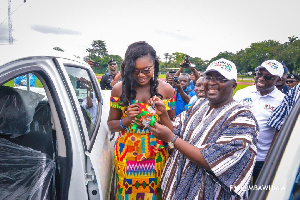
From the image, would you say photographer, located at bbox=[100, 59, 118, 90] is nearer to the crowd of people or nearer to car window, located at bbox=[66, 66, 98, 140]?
car window, located at bbox=[66, 66, 98, 140]

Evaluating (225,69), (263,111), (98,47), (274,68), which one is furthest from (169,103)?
(98,47)

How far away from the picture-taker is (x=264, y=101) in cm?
270

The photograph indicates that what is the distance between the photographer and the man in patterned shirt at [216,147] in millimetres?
1462

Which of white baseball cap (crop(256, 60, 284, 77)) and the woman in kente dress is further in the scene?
white baseball cap (crop(256, 60, 284, 77))

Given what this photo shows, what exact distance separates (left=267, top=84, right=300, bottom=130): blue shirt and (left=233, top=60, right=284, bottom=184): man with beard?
208 millimetres

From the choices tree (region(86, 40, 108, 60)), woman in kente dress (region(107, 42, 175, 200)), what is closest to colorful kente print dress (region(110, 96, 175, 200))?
woman in kente dress (region(107, 42, 175, 200))

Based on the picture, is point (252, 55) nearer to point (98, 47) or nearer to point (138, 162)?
point (98, 47)

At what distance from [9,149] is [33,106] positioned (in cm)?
49

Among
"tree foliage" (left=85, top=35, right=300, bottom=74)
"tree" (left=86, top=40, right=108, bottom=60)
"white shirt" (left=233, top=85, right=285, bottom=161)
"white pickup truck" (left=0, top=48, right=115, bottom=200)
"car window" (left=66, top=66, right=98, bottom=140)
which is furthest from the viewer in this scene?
"tree" (left=86, top=40, right=108, bottom=60)

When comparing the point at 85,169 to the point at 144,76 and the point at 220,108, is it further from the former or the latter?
the point at 220,108

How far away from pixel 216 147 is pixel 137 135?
76 centimetres

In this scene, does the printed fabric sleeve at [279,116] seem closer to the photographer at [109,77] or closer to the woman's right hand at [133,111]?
the woman's right hand at [133,111]

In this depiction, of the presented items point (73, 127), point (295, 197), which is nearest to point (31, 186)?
point (73, 127)

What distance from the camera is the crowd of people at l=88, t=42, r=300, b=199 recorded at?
1483 millimetres
